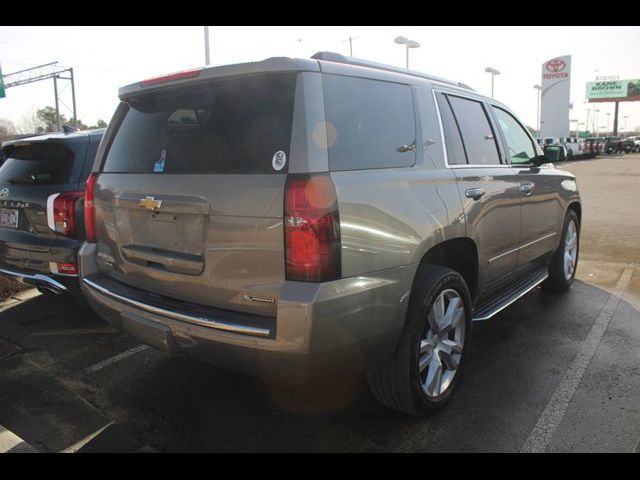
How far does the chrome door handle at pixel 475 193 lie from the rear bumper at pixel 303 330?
0.86 m

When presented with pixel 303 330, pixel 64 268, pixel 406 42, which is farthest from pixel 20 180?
pixel 406 42

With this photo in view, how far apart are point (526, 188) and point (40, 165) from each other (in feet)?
13.3

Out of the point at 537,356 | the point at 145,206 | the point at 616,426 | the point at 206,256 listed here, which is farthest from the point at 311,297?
the point at 537,356

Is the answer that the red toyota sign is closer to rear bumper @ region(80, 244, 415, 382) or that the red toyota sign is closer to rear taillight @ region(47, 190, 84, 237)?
rear taillight @ region(47, 190, 84, 237)

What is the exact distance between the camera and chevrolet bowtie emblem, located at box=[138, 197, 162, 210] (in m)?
2.74

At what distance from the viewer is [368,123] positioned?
2.71m

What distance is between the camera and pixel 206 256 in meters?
2.58

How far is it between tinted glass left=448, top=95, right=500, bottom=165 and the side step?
103 cm

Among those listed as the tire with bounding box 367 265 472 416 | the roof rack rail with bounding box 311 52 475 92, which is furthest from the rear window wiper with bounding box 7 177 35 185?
the tire with bounding box 367 265 472 416

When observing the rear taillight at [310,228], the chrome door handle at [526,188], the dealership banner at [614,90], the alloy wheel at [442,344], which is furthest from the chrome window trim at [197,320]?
the dealership banner at [614,90]

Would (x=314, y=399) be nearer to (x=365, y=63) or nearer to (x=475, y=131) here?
(x=365, y=63)

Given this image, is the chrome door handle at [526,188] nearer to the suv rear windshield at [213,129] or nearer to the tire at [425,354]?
the tire at [425,354]
